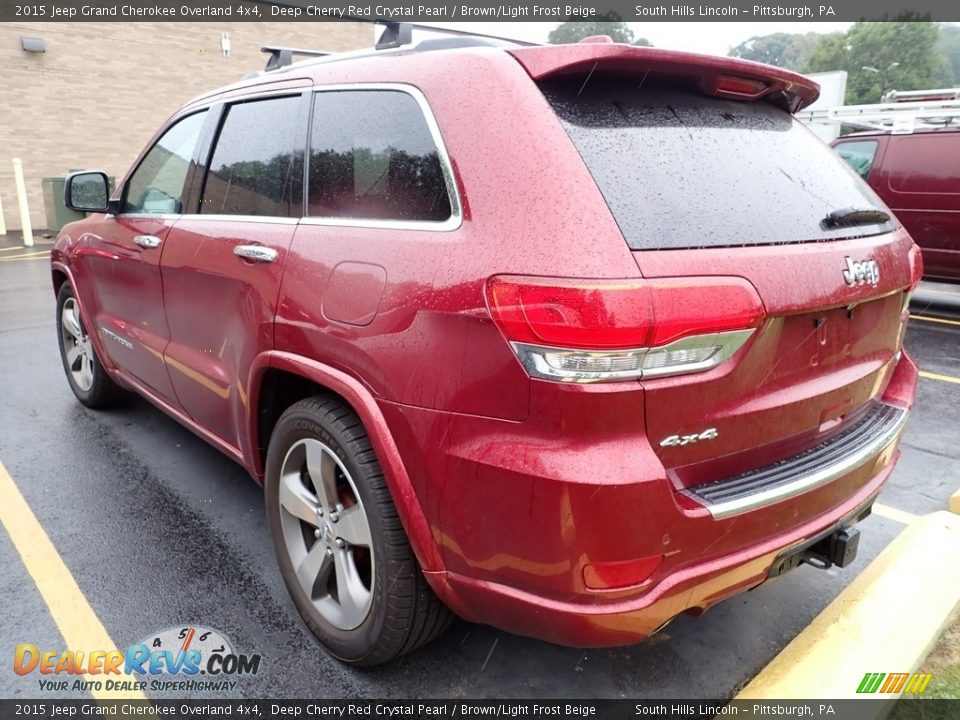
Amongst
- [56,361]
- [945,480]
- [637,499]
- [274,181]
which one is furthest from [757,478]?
[56,361]

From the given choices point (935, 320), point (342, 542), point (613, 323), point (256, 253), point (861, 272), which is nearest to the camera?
point (613, 323)

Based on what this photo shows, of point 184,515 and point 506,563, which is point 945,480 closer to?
point 506,563

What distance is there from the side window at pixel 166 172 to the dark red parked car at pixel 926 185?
7487 millimetres

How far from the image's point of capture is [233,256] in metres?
2.69

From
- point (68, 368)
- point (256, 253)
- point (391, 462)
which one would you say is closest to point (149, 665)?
point (391, 462)

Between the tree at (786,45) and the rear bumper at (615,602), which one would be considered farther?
the tree at (786,45)

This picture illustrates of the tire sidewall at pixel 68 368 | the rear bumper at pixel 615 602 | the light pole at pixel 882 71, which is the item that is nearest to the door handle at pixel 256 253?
the rear bumper at pixel 615 602

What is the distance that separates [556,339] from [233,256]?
1.57 m

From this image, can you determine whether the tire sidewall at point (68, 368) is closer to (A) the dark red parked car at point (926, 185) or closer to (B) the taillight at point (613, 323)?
(B) the taillight at point (613, 323)

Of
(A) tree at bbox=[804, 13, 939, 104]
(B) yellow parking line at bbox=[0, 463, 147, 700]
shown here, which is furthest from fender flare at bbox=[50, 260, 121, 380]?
(A) tree at bbox=[804, 13, 939, 104]

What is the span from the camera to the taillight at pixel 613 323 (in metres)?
1.62

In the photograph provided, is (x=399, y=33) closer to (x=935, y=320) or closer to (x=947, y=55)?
(x=935, y=320)

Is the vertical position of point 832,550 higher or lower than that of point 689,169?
lower

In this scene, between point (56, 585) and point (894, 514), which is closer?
point (56, 585)
